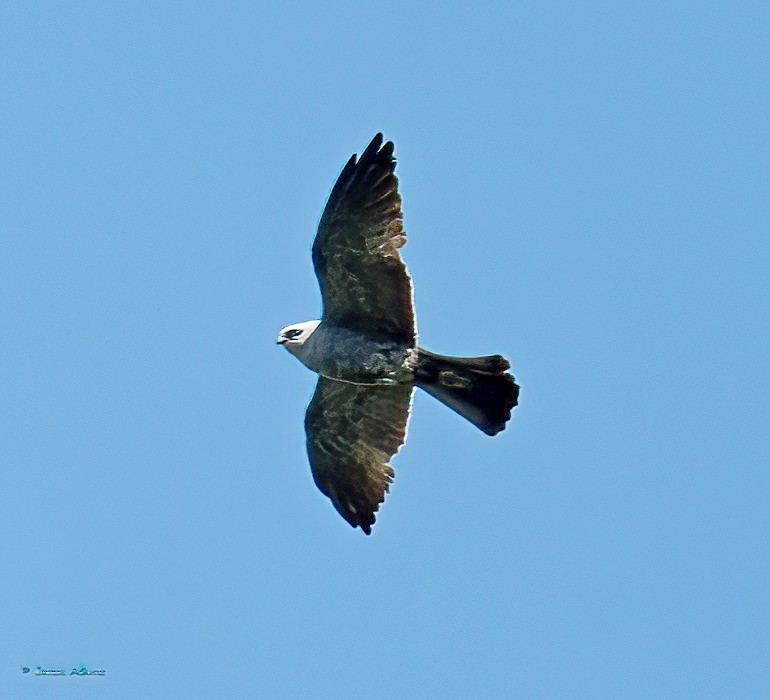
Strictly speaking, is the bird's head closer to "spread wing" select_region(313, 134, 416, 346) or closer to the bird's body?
the bird's body

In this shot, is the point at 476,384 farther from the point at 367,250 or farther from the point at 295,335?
the point at 295,335

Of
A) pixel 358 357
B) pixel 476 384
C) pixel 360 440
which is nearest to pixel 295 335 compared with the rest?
pixel 358 357

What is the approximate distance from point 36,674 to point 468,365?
749cm

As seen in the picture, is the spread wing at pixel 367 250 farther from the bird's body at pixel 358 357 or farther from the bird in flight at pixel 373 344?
the bird's body at pixel 358 357

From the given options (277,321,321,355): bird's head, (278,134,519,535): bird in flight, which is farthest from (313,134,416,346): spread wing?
(277,321,321,355): bird's head

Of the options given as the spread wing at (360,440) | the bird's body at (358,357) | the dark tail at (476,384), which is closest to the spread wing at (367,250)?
Result: the bird's body at (358,357)

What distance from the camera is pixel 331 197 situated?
15.3 meters

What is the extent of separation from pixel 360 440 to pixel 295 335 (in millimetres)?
1591

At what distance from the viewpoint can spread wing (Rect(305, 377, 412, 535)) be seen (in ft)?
55.1

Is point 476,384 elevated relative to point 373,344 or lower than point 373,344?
lower

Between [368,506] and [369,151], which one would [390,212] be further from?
[368,506]

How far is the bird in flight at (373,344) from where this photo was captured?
600 inches

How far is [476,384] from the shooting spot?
15.6 m

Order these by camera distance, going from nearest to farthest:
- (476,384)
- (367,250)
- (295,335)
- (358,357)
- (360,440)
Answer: (367,250) < (476,384) < (358,357) < (295,335) < (360,440)
